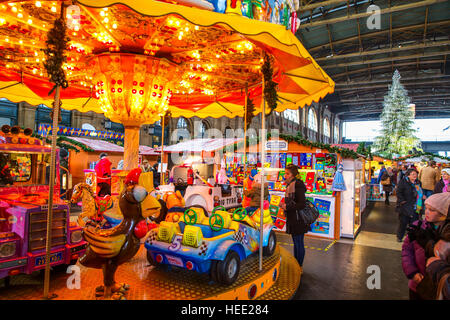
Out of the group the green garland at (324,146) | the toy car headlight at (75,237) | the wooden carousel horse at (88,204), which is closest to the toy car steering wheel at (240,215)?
the wooden carousel horse at (88,204)

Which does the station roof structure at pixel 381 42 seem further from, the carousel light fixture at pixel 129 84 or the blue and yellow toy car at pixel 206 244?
the blue and yellow toy car at pixel 206 244

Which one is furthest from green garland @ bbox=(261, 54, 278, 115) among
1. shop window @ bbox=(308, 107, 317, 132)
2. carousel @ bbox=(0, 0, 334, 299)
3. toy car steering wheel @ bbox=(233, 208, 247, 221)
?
shop window @ bbox=(308, 107, 317, 132)

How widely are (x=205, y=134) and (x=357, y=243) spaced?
61.1 ft

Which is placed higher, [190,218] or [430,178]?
→ [430,178]

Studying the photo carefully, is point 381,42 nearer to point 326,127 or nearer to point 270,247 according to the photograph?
point 270,247

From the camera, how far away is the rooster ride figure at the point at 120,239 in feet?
8.93

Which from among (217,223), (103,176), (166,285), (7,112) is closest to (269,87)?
(217,223)

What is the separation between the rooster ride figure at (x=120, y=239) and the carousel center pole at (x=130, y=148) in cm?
226

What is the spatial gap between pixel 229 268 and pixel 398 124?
24.6m

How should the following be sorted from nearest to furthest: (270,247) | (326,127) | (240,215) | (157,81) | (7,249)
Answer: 1. (7,249)
2. (240,215)
3. (270,247)
4. (157,81)
5. (326,127)

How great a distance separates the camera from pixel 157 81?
197 inches

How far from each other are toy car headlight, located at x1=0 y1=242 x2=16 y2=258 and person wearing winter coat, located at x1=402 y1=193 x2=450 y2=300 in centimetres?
396
